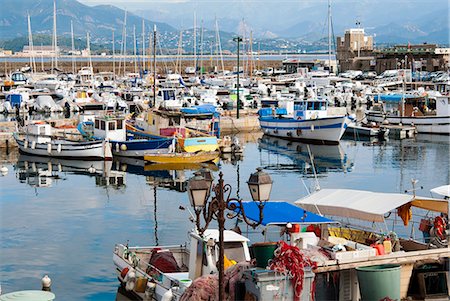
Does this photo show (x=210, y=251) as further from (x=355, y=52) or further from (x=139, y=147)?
(x=355, y=52)

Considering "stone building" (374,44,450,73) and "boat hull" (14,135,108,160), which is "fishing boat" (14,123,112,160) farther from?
"stone building" (374,44,450,73)

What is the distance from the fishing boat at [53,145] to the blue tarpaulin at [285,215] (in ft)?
67.0

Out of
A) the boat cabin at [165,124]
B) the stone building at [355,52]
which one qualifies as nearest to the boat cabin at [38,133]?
the boat cabin at [165,124]

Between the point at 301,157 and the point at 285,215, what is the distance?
23.1m

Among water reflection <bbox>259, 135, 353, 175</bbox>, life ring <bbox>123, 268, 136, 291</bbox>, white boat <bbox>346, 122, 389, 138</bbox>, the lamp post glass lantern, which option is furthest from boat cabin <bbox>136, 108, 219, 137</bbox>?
the lamp post glass lantern

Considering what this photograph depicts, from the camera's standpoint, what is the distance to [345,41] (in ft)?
337

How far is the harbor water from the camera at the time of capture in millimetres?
18750

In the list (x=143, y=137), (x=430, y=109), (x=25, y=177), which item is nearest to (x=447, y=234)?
(x=25, y=177)

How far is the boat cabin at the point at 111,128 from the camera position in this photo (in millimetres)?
36188

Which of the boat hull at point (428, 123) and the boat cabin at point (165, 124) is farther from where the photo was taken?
the boat hull at point (428, 123)

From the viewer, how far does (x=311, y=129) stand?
4216 cm

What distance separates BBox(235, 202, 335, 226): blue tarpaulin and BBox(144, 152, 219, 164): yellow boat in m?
18.7

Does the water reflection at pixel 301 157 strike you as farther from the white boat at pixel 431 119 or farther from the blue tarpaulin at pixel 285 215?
the blue tarpaulin at pixel 285 215

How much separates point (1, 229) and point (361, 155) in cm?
1962
